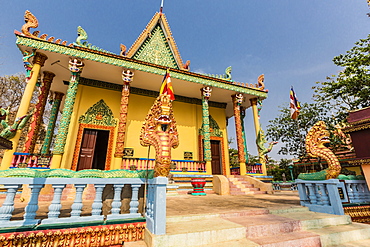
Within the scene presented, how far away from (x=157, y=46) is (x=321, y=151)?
1054 centimetres

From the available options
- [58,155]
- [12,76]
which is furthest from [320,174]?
[12,76]

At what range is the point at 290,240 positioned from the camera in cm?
226

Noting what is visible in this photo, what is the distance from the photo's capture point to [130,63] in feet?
28.1

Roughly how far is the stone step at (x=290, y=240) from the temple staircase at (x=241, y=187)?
5.38 m

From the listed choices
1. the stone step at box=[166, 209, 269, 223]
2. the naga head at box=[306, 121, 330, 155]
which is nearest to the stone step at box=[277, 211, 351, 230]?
the stone step at box=[166, 209, 269, 223]

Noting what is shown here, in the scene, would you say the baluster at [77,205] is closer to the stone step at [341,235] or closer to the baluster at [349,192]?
the stone step at [341,235]

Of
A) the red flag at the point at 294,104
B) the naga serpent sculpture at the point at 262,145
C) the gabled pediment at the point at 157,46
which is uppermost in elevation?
the gabled pediment at the point at 157,46

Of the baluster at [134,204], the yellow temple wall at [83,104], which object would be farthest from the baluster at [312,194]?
the yellow temple wall at [83,104]

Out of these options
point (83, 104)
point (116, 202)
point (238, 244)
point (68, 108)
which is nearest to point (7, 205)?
point (116, 202)

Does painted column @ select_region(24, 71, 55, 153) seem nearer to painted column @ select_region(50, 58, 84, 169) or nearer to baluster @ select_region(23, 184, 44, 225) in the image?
painted column @ select_region(50, 58, 84, 169)

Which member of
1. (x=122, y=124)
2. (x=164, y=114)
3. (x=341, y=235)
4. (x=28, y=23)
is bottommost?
(x=341, y=235)

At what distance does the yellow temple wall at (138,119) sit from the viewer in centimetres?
893

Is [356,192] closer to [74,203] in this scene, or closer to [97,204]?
[97,204]

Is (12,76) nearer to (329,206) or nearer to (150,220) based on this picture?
(150,220)
